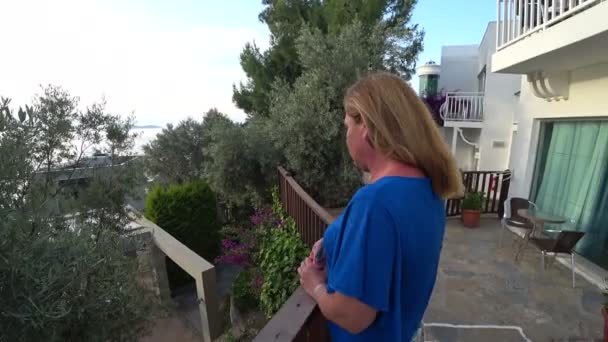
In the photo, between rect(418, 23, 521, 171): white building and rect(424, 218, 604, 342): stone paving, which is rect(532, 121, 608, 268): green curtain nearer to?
rect(424, 218, 604, 342): stone paving

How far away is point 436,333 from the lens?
288cm

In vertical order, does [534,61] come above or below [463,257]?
above

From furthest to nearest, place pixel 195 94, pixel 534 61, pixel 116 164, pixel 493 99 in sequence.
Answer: pixel 195 94
pixel 493 99
pixel 116 164
pixel 534 61

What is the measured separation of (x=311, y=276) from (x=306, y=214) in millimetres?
2082

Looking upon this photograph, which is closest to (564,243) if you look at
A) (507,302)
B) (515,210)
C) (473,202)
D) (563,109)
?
(507,302)

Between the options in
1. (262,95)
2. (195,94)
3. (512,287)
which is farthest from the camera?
(195,94)

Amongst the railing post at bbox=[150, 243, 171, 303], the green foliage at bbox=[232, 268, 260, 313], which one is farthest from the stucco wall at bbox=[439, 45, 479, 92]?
the railing post at bbox=[150, 243, 171, 303]

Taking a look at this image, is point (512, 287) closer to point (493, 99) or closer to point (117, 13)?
point (493, 99)

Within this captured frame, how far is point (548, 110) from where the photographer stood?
485 cm

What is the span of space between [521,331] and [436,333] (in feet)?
2.50

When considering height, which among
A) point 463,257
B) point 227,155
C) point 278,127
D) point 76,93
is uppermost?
point 76,93

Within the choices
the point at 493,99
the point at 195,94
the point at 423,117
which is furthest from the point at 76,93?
the point at 493,99

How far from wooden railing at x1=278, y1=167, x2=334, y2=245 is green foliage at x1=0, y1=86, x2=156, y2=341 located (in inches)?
61.4

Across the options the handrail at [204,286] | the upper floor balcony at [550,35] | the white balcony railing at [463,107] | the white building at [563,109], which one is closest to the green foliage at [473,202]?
the white building at [563,109]
